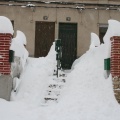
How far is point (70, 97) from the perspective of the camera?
361 inches

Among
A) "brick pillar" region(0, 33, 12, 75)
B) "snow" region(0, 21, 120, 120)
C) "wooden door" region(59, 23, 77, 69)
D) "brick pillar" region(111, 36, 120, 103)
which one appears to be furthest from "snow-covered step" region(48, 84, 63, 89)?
"wooden door" region(59, 23, 77, 69)

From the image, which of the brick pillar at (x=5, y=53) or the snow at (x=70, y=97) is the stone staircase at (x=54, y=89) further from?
the brick pillar at (x=5, y=53)

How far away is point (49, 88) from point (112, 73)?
2388 mm

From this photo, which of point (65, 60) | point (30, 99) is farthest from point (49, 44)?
point (30, 99)

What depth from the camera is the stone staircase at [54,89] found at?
952cm

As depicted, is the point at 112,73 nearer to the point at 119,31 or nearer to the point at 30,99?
the point at 119,31

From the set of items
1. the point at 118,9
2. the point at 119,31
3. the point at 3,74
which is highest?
the point at 118,9

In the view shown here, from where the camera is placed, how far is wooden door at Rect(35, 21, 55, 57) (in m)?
17.7

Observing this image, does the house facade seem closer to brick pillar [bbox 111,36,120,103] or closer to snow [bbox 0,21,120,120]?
snow [bbox 0,21,120,120]

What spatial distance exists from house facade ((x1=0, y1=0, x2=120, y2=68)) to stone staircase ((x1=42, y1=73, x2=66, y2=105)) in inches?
260

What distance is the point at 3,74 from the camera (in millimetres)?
8977

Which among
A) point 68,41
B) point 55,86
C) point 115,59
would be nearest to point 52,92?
point 55,86

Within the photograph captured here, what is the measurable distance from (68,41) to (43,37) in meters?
1.57

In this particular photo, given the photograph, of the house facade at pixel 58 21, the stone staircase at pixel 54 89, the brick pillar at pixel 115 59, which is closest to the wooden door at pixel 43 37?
the house facade at pixel 58 21
